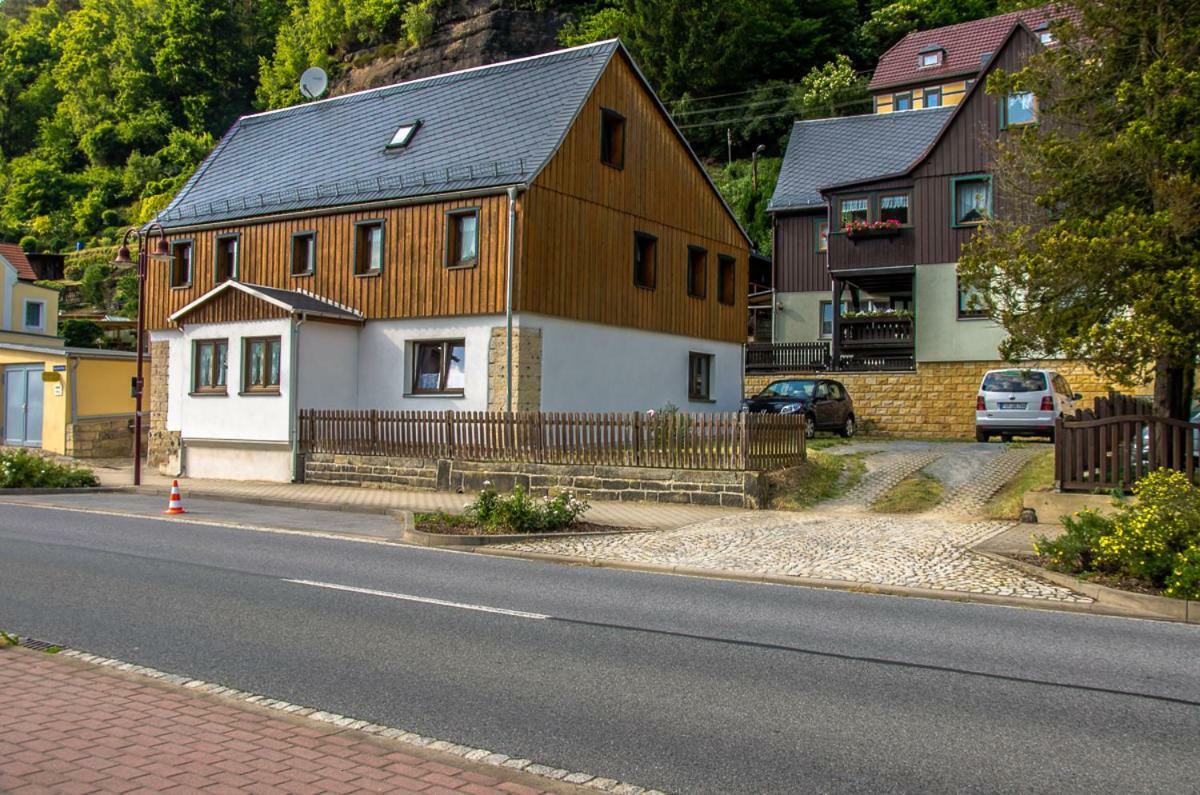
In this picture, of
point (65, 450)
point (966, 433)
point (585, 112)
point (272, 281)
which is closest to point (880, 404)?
point (966, 433)

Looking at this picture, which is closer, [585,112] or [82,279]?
[585,112]

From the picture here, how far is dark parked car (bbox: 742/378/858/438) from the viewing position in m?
26.7

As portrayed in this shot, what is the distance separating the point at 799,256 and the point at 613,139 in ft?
44.9

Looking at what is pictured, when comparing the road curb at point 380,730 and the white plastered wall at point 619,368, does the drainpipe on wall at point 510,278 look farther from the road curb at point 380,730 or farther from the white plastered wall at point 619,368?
the road curb at point 380,730

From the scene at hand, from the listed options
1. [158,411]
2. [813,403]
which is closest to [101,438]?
[158,411]

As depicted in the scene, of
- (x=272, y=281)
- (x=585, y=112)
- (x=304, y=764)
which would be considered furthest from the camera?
(x=272, y=281)

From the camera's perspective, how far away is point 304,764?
4816mm

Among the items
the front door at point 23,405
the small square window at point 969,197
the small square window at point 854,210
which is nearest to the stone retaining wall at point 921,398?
the small square window at point 969,197

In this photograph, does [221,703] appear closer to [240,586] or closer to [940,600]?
[240,586]

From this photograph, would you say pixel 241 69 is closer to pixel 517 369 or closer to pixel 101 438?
pixel 101 438

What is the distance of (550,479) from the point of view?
1925 cm

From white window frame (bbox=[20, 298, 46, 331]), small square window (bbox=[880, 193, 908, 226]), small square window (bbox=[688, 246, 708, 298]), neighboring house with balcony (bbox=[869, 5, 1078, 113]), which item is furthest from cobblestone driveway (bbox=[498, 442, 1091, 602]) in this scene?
white window frame (bbox=[20, 298, 46, 331])

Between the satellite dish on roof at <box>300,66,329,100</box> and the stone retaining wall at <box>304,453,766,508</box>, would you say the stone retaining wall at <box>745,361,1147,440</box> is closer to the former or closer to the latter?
the stone retaining wall at <box>304,453,766,508</box>

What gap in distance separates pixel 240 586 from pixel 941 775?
7118mm
